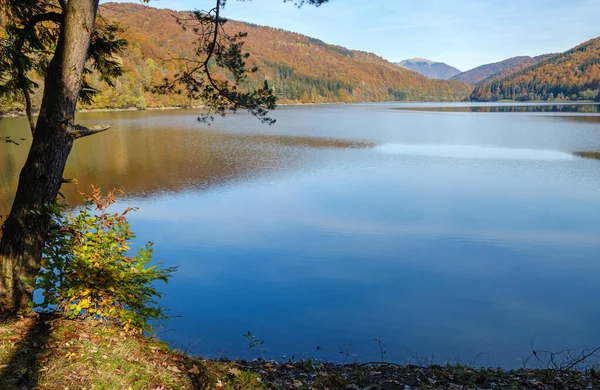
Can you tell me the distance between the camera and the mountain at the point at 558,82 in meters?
154

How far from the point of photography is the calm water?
8.38 meters

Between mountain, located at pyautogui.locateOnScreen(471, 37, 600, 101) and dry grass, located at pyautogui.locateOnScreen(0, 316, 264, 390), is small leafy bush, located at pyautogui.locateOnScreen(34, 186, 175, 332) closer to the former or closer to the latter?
dry grass, located at pyautogui.locateOnScreen(0, 316, 264, 390)

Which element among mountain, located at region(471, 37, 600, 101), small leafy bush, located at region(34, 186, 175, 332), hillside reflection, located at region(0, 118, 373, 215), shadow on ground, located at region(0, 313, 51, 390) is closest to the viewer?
shadow on ground, located at region(0, 313, 51, 390)

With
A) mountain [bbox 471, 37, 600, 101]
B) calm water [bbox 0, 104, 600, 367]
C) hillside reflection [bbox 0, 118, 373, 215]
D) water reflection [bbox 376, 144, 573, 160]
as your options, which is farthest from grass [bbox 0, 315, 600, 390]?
mountain [bbox 471, 37, 600, 101]

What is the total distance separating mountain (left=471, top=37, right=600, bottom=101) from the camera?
154 meters

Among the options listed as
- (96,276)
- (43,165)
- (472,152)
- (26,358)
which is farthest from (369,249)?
(472,152)

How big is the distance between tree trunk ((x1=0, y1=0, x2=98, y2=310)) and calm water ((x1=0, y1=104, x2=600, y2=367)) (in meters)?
3.92

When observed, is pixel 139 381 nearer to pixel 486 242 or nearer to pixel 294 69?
pixel 486 242

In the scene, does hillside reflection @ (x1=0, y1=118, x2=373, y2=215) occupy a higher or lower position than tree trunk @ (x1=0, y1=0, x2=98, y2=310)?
lower

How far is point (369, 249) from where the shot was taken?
493 inches

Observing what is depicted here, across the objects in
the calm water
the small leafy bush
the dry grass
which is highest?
the small leafy bush

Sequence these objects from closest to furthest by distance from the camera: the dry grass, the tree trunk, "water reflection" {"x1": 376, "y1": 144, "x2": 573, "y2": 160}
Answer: the dry grass < the tree trunk < "water reflection" {"x1": 376, "y1": 144, "x2": 573, "y2": 160}

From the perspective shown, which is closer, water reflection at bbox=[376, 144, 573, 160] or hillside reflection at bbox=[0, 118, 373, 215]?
hillside reflection at bbox=[0, 118, 373, 215]

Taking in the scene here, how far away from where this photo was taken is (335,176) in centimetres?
2256
